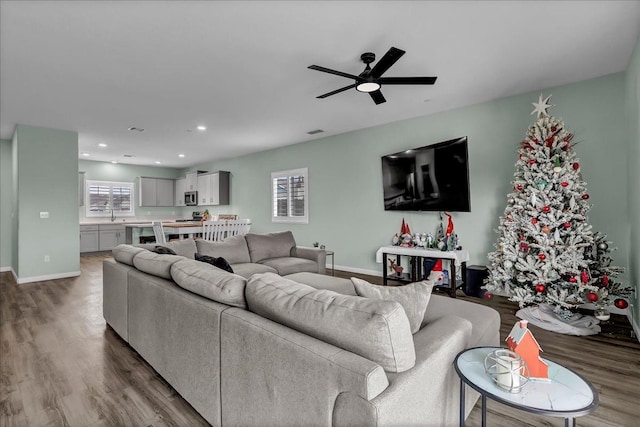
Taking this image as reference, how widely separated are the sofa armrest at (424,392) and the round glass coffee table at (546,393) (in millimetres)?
70

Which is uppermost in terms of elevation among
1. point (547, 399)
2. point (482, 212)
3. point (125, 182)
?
point (125, 182)

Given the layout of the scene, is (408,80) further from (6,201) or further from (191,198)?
(191,198)

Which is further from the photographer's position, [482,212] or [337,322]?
[482,212]

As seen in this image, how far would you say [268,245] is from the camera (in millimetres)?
4465

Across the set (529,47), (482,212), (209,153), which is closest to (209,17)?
(529,47)

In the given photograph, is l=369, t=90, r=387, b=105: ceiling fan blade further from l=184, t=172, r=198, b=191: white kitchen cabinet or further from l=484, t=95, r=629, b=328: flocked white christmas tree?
l=184, t=172, r=198, b=191: white kitchen cabinet

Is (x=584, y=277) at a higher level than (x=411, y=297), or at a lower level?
lower

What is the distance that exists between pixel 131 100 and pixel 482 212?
484 centimetres

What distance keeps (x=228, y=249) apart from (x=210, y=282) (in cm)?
239

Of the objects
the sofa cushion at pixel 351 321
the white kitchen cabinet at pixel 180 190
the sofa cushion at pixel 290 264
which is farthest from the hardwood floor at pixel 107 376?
the white kitchen cabinet at pixel 180 190

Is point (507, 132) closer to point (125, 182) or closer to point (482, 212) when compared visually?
point (482, 212)

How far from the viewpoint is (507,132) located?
13.9ft

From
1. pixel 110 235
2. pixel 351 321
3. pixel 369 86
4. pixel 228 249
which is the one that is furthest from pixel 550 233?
pixel 110 235

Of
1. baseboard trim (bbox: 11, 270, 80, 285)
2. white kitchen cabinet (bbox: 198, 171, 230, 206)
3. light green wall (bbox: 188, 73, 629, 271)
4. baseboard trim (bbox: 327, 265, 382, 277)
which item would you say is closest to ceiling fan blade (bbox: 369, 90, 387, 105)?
light green wall (bbox: 188, 73, 629, 271)
